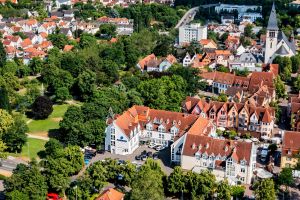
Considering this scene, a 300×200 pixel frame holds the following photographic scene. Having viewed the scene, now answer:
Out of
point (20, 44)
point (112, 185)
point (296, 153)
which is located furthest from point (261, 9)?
point (112, 185)

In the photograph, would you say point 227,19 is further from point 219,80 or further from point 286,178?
point 286,178

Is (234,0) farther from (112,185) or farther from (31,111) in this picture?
(112,185)

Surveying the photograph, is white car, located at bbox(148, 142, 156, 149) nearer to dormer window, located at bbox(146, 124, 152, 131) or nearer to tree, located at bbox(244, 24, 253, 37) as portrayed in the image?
dormer window, located at bbox(146, 124, 152, 131)

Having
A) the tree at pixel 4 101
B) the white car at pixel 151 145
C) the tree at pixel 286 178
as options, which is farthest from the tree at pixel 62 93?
the tree at pixel 286 178

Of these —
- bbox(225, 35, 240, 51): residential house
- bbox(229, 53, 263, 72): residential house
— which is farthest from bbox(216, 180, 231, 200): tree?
bbox(225, 35, 240, 51): residential house

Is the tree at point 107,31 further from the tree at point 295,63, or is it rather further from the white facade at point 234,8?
→ the tree at point 295,63
